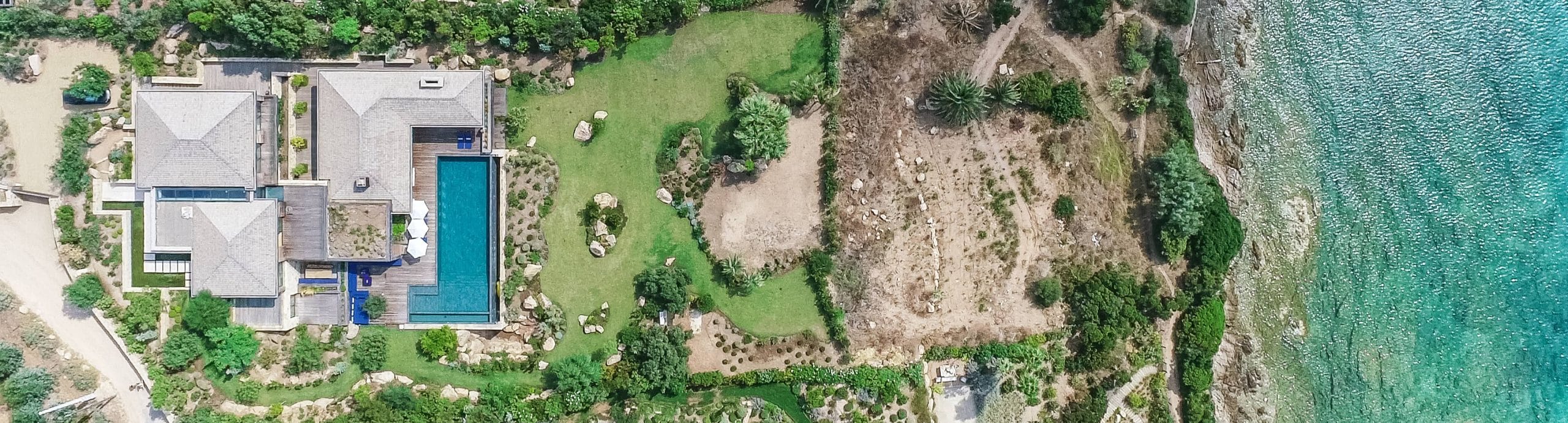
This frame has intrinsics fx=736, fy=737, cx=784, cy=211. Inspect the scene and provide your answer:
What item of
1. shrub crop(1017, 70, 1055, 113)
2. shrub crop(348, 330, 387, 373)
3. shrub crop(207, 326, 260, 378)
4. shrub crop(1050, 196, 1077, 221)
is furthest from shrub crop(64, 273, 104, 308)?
shrub crop(1050, 196, 1077, 221)

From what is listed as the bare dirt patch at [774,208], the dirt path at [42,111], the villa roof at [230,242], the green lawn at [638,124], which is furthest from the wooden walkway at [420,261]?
the dirt path at [42,111]

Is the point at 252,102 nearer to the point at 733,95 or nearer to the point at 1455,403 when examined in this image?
the point at 733,95

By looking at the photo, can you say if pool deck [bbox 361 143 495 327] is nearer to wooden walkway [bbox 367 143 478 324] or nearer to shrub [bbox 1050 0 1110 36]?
wooden walkway [bbox 367 143 478 324]

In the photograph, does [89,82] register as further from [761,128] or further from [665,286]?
[761,128]

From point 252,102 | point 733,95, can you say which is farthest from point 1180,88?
point 252,102

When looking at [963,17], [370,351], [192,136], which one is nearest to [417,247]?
[370,351]

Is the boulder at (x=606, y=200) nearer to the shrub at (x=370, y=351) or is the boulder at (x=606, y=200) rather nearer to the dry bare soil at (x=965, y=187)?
the dry bare soil at (x=965, y=187)
